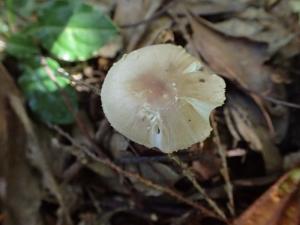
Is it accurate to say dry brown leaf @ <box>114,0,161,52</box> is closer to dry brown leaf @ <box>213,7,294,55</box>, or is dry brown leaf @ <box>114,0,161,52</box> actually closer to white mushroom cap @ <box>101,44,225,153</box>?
dry brown leaf @ <box>213,7,294,55</box>

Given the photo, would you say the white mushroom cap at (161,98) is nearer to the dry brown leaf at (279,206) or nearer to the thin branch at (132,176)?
the thin branch at (132,176)

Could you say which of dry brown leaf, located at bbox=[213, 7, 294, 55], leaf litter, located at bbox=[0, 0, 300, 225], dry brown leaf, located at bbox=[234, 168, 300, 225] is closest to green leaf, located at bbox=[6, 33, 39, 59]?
leaf litter, located at bbox=[0, 0, 300, 225]

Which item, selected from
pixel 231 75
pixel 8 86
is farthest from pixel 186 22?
pixel 8 86

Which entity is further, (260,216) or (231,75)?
(231,75)

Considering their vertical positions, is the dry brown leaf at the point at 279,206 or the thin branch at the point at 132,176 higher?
the thin branch at the point at 132,176

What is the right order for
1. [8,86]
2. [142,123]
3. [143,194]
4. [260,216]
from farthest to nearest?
[8,86], [143,194], [260,216], [142,123]

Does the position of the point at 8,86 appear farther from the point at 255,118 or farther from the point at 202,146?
the point at 255,118

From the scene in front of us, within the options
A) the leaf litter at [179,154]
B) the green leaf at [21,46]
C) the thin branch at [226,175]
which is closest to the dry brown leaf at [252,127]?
the leaf litter at [179,154]
